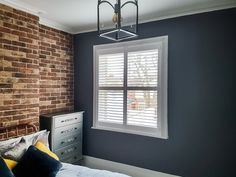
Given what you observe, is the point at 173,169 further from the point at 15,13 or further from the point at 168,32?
Result: the point at 15,13

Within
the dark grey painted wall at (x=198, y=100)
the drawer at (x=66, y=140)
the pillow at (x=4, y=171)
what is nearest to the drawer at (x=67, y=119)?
the drawer at (x=66, y=140)

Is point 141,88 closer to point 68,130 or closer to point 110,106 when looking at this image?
point 110,106

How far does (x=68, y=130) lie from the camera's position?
3.35 metres

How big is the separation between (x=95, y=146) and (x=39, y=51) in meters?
2.00

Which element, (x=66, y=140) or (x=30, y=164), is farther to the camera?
(x=66, y=140)

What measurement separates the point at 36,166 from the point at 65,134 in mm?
1397

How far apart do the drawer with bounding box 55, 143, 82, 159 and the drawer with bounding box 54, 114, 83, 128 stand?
16.9 inches

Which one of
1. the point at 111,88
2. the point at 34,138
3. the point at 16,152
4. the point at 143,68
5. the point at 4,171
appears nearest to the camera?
the point at 4,171

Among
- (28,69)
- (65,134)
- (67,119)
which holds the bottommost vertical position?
(65,134)

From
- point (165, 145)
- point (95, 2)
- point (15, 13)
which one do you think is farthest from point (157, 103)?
point (15, 13)

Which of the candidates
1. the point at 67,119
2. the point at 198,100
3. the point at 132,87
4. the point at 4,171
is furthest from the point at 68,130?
the point at 198,100

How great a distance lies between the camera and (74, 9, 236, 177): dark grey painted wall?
2.58m

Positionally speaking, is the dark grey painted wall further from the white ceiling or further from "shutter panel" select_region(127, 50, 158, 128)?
"shutter panel" select_region(127, 50, 158, 128)

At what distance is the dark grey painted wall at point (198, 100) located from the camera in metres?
2.58
